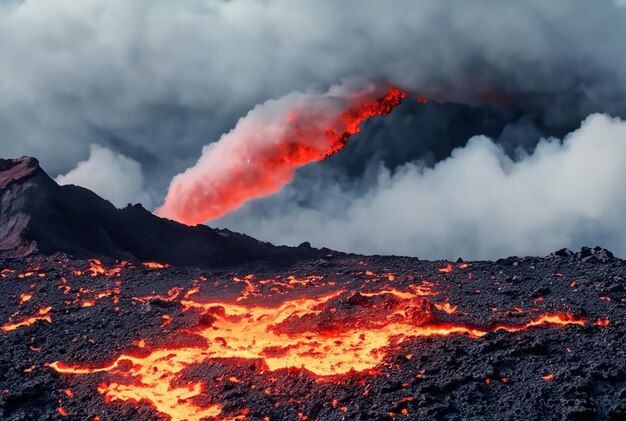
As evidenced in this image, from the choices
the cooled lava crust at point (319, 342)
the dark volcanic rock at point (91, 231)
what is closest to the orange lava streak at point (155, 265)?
the dark volcanic rock at point (91, 231)

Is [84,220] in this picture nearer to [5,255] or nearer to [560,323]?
[5,255]

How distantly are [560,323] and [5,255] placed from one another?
81.7 feet

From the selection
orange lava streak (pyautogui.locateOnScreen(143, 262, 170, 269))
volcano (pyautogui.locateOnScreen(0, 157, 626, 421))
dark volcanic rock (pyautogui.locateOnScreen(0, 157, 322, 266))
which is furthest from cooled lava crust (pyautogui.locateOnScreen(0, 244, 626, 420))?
dark volcanic rock (pyautogui.locateOnScreen(0, 157, 322, 266))

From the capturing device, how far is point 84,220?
33.6m

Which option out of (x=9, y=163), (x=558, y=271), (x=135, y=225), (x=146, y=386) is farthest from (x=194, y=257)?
(x=558, y=271)

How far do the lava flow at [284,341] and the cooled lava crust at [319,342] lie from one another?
2.6 inches

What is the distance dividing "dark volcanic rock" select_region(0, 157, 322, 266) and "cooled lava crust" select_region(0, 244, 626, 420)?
2180 millimetres

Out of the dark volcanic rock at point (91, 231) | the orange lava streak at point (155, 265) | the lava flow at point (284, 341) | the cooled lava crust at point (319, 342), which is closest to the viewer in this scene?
the cooled lava crust at point (319, 342)

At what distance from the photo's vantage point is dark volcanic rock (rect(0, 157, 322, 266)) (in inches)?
1228

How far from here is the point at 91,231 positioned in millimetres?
33312

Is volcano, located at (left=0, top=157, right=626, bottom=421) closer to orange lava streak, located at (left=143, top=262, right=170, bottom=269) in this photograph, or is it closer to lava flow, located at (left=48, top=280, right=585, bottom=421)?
lava flow, located at (left=48, top=280, right=585, bottom=421)

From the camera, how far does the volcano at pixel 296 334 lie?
17188 millimetres

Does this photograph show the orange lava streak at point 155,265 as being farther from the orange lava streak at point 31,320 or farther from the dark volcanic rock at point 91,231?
the orange lava streak at point 31,320

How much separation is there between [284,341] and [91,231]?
16.4 meters
